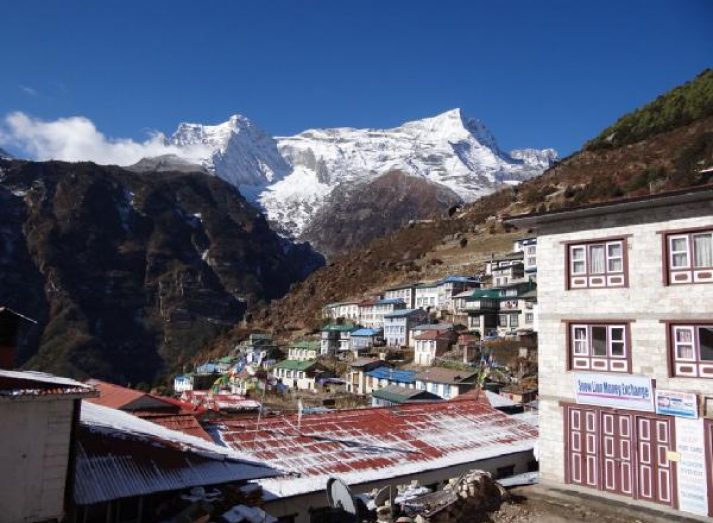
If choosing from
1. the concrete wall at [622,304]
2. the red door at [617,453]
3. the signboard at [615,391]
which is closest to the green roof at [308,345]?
the concrete wall at [622,304]

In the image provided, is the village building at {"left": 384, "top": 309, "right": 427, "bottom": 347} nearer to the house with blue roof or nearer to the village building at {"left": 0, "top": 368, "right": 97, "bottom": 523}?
the house with blue roof

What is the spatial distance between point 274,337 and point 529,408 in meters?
80.2

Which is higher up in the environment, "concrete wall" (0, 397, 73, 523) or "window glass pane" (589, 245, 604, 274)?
"window glass pane" (589, 245, 604, 274)

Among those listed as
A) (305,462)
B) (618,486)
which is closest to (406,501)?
(305,462)

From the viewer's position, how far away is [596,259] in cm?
1870

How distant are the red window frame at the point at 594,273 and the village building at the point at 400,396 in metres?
28.3

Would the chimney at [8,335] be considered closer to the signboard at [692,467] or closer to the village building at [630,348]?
the village building at [630,348]

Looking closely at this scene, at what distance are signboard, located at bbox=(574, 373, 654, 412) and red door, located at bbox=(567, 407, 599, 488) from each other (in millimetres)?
489

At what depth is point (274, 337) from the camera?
11306 centimetres

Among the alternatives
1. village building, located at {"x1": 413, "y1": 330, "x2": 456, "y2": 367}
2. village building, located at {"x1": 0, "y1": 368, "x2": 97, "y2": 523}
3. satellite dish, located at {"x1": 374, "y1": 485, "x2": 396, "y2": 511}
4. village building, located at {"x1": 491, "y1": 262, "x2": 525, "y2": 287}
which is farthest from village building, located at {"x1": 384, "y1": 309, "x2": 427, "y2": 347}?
village building, located at {"x1": 0, "y1": 368, "x2": 97, "y2": 523}

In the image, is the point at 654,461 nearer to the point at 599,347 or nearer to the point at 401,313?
the point at 599,347

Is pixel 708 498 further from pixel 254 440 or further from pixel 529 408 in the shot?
pixel 529 408

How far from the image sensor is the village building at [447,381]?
53031 mm

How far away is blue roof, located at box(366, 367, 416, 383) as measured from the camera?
2360 inches
